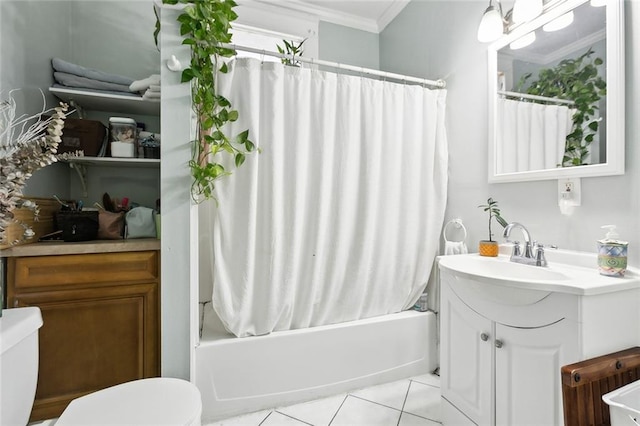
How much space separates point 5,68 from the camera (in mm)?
1386

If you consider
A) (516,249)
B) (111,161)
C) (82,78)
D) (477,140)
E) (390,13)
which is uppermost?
(390,13)

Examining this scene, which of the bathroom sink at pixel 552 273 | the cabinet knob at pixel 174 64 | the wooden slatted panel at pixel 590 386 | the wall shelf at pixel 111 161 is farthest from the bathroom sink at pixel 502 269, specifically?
the wall shelf at pixel 111 161

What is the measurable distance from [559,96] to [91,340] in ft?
8.26

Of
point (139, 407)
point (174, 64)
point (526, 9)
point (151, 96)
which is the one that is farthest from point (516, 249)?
point (151, 96)

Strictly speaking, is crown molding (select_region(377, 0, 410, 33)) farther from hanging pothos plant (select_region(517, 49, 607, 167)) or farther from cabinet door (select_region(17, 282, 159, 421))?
cabinet door (select_region(17, 282, 159, 421))

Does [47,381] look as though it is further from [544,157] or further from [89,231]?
[544,157]

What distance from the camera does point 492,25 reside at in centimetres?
149

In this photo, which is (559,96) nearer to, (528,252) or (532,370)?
(528,252)

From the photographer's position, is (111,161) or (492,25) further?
(111,161)

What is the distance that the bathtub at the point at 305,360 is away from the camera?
4.83ft

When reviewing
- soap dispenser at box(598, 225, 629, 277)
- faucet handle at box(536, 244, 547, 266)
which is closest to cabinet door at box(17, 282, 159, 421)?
faucet handle at box(536, 244, 547, 266)

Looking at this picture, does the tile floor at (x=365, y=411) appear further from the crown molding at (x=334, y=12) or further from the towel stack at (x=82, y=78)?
the crown molding at (x=334, y=12)

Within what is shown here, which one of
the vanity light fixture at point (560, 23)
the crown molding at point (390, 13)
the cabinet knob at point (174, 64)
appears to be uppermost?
the crown molding at point (390, 13)

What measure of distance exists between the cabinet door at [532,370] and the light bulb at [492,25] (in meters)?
1.38
